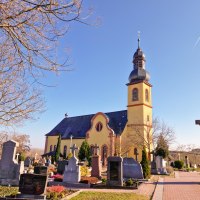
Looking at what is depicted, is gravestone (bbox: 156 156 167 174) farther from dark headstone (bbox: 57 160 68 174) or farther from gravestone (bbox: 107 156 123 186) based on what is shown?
gravestone (bbox: 107 156 123 186)

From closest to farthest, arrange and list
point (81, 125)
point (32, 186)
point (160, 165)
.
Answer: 1. point (32, 186)
2. point (160, 165)
3. point (81, 125)

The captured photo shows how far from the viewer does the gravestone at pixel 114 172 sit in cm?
1291

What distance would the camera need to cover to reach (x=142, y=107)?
1372 inches

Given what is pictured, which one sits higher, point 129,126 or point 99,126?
point 99,126

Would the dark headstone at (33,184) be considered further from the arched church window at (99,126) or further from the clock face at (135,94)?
the clock face at (135,94)

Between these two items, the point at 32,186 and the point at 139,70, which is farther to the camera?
the point at 139,70

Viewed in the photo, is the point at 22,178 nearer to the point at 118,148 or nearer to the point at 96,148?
the point at 96,148

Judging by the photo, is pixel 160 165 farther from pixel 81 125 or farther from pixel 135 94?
pixel 81 125

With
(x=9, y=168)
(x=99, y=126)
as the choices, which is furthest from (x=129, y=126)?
(x=9, y=168)

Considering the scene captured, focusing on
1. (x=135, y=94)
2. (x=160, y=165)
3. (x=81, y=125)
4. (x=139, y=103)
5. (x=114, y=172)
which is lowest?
(x=114, y=172)

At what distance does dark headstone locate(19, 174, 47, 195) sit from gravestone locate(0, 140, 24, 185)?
4727 mm

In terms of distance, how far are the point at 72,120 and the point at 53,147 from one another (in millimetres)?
7016

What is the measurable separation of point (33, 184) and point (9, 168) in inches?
220

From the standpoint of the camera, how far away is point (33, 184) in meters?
8.41
